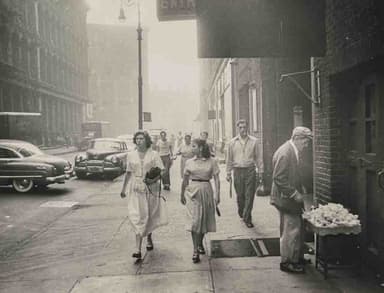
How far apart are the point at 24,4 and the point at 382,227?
40.3m

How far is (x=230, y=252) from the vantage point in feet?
20.9

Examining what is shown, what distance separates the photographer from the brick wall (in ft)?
15.4


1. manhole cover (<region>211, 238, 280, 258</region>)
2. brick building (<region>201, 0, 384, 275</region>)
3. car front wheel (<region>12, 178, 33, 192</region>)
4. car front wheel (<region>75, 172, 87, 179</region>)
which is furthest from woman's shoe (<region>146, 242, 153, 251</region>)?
car front wheel (<region>75, 172, 87, 179</region>)

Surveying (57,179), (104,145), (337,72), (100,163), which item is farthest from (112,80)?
(337,72)

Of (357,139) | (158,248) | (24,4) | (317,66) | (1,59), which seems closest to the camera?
(357,139)

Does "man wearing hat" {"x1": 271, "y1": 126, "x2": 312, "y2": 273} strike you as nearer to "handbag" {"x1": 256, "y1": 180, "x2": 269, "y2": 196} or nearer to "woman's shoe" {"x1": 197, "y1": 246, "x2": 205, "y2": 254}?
"woman's shoe" {"x1": 197, "y1": 246, "x2": 205, "y2": 254}

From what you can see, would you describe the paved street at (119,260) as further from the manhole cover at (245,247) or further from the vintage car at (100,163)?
the vintage car at (100,163)

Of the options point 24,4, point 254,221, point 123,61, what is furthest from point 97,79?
point 254,221

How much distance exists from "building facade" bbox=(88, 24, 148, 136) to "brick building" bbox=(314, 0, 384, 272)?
247ft

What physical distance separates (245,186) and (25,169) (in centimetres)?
796

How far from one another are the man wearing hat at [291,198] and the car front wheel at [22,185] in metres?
10.2

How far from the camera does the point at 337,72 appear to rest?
218 inches

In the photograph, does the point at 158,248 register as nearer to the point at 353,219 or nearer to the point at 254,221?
the point at 254,221

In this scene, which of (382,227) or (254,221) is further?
(254,221)
